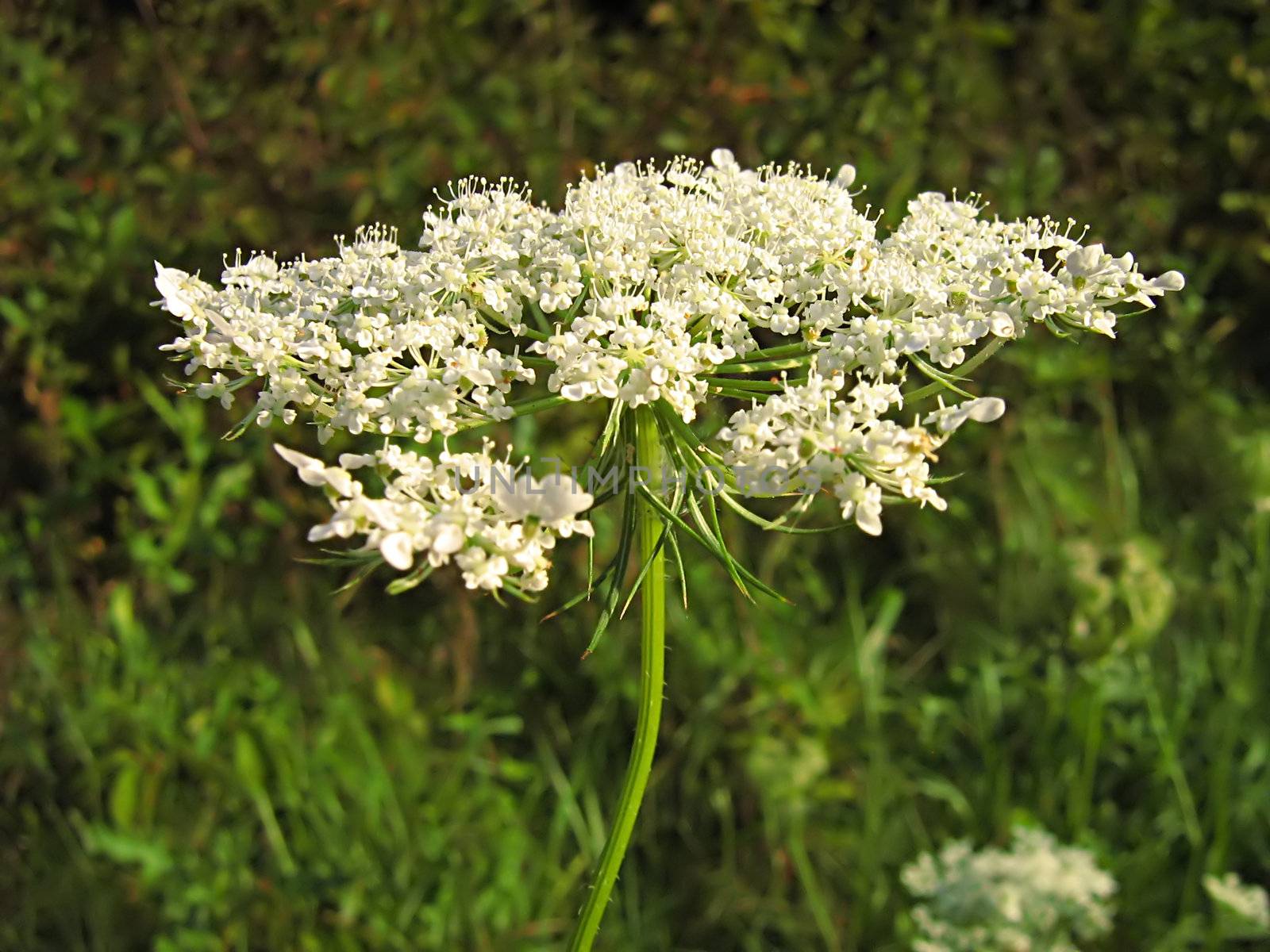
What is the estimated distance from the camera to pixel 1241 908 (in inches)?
115

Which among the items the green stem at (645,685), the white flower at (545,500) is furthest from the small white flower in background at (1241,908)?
the white flower at (545,500)

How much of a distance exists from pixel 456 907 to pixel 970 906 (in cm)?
130

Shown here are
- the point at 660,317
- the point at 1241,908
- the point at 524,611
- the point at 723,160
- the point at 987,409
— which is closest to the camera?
the point at 987,409

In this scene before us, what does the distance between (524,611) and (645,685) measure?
2392 millimetres

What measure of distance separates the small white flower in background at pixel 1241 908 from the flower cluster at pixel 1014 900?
242mm

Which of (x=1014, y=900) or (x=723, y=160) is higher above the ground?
(x=723, y=160)

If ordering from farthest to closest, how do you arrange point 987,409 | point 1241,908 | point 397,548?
point 1241,908 → point 987,409 → point 397,548

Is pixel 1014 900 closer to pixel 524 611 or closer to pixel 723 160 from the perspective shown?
pixel 524 611

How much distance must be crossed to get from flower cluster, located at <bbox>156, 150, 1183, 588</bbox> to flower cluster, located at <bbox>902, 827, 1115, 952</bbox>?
5.70 ft

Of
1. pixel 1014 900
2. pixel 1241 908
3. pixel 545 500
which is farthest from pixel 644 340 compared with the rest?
pixel 1241 908

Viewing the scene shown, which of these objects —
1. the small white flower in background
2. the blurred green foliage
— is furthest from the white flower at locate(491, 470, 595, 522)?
the small white flower in background

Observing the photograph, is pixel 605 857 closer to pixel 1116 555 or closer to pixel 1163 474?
pixel 1116 555

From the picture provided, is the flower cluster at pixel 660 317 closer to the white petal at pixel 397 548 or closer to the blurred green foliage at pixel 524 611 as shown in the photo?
the white petal at pixel 397 548

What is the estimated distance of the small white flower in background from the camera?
2.92 meters
